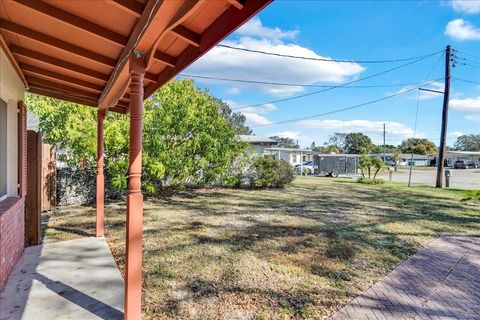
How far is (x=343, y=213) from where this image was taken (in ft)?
27.0

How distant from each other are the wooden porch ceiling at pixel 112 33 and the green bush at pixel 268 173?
31.8ft

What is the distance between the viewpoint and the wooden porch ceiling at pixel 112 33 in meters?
2.05

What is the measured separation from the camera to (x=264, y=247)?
5.05 metres

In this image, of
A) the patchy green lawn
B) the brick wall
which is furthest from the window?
the patchy green lawn

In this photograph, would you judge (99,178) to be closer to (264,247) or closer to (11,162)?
(11,162)

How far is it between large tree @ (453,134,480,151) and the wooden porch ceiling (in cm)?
10421

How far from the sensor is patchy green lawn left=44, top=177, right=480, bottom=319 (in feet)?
10.5

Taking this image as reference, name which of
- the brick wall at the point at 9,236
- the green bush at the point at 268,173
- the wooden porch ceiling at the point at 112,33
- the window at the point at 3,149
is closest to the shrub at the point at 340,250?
the wooden porch ceiling at the point at 112,33

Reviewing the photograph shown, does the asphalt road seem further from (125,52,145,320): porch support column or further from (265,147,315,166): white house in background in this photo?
(125,52,145,320): porch support column

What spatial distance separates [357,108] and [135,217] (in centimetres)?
2682

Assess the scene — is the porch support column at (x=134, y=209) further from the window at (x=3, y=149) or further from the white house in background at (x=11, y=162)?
the window at (x=3, y=149)

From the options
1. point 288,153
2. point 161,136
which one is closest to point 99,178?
point 161,136

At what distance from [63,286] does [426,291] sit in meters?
4.34

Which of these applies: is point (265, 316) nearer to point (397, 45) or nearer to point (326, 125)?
point (397, 45)
